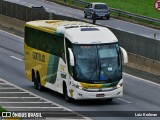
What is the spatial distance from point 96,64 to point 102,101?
6.57 feet

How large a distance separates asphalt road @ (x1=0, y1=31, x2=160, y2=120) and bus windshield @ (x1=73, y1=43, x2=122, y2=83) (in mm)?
1077

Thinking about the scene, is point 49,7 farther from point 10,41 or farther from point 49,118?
point 49,118

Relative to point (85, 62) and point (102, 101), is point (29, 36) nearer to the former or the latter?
point (102, 101)

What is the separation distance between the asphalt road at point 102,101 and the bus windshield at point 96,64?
1.08 m

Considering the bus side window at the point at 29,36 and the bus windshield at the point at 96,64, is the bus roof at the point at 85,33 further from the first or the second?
the bus side window at the point at 29,36

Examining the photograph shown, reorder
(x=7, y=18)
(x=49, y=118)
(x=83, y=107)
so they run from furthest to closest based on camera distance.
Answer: (x=7, y=18), (x=83, y=107), (x=49, y=118)

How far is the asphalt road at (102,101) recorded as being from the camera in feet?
94.0

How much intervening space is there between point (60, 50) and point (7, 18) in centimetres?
2931

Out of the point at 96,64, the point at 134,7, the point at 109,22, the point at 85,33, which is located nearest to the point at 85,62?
the point at 96,64

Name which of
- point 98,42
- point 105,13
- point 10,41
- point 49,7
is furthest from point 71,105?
point 49,7

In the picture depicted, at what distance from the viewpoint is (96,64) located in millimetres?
29484

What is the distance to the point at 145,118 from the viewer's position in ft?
85.1

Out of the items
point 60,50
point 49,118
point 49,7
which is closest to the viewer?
point 49,118

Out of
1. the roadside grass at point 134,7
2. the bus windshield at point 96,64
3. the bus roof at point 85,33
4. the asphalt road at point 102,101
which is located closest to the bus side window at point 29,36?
the asphalt road at point 102,101
